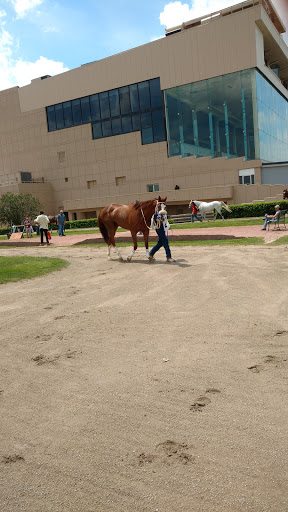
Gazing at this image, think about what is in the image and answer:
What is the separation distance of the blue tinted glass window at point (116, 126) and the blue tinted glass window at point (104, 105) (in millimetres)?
1398

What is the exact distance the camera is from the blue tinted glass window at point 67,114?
52.1 meters

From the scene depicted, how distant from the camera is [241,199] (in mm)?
38562

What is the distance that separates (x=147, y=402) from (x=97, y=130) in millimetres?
49413

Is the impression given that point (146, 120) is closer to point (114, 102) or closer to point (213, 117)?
point (114, 102)

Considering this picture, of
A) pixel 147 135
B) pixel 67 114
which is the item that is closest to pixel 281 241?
pixel 147 135

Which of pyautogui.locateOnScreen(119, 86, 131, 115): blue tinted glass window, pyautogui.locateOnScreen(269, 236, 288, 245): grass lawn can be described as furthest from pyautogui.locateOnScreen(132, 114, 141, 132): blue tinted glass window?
pyautogui.locateOnScreen(269, 236, 288, 245): grass lawn

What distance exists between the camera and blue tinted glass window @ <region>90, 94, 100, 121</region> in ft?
163

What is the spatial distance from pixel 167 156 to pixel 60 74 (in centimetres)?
1945

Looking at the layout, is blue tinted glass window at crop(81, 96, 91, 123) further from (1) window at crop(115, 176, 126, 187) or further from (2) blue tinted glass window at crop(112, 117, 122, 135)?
(1) window at crop(115, 176, 126, 187)

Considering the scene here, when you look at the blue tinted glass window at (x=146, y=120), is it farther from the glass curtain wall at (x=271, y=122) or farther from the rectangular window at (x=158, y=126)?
the glass curtain wall at (x=271, y=122)

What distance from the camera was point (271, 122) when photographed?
1719 inches

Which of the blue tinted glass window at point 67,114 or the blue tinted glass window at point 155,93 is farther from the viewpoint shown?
the blue tinted glass window at point 67,114

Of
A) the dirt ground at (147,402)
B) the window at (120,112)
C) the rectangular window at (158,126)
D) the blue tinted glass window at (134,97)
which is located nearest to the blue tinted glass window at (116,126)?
the window at (120,112)

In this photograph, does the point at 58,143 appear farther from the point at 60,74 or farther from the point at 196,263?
the point at 196,263
